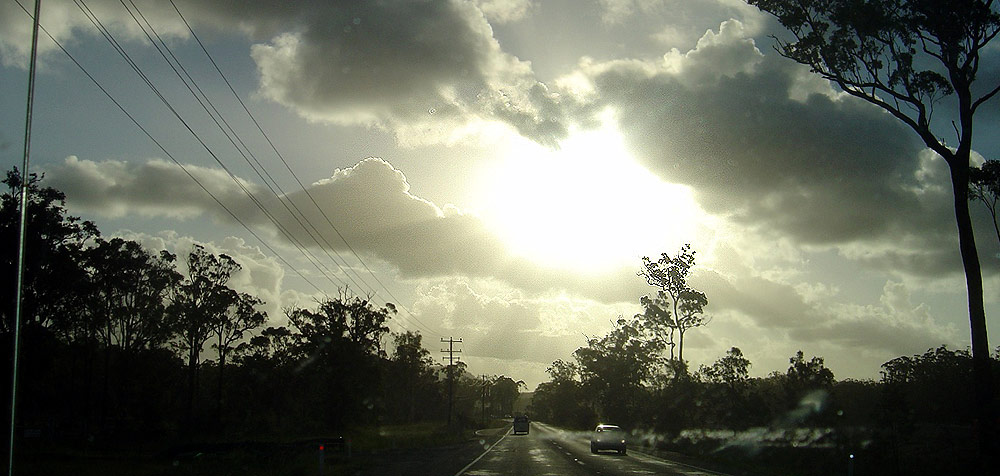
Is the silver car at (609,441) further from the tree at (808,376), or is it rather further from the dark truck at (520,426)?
the dark truck at (520,426)

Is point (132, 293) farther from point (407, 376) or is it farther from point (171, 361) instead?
point (407, 376)

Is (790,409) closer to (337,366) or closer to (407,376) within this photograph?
(337,366)

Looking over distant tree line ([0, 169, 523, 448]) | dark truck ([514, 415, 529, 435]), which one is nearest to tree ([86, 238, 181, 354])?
distant tree line ([0, 169, 523, 448])

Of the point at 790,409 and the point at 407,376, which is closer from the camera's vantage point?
the point at 790,409

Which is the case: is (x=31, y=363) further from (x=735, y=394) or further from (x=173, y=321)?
(x=735, y=394)

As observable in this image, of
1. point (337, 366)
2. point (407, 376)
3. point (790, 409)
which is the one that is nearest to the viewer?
point (790, 409)

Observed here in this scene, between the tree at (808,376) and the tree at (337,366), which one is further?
the tree at (337,366)

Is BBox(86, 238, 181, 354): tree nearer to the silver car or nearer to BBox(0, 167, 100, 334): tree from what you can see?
BBox(0, 167, 100, 334): tree

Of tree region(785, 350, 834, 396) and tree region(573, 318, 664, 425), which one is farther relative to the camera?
tree region(573, 318, 664, 425)

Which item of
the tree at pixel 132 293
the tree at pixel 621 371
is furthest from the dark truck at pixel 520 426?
the tree at pixel 132 293

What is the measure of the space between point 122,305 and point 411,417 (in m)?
74.8

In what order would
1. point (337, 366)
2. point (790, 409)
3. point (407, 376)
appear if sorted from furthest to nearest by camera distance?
point (407, 376) → point (337, 366) → point (790, 409)

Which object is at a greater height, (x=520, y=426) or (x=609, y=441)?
(x=609, y=441)

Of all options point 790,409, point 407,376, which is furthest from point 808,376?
point 407,376
